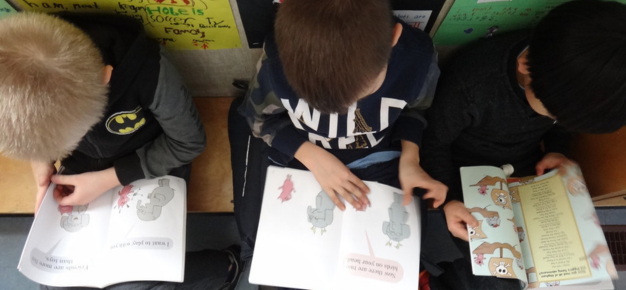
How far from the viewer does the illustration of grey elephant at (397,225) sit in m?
0.79

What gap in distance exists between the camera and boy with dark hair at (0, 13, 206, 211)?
52 centimetres

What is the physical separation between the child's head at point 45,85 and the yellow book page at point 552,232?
86 centimetres

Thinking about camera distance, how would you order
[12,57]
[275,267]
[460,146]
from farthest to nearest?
1. [460,146]
2. [275,267]
3. [12,57]

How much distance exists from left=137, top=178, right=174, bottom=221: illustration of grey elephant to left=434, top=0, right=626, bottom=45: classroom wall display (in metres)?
0.67

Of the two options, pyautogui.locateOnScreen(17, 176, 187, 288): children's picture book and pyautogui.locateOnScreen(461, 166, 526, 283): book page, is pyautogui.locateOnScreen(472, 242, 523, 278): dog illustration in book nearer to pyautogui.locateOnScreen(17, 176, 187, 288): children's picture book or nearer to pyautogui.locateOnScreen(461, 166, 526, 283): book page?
pyautogui.locateOnScreen(461, 166, 526, 283): book page

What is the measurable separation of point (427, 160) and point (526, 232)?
25cm

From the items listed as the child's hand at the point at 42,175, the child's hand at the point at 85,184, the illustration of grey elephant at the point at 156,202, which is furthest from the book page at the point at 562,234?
the child's hand at the point at 42,175

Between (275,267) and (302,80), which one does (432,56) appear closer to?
(302,80)

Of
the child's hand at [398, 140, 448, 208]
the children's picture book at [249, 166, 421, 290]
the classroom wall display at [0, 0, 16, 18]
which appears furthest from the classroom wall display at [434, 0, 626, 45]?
the classroom wall display at [0, 0, 16, 18]

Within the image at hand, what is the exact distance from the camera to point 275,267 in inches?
30.8

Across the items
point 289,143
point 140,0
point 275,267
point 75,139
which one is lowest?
point 275,267

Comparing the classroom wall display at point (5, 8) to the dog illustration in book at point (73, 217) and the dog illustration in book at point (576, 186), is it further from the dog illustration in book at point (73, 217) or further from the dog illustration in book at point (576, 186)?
the dog illustration in book at point (576, 186)

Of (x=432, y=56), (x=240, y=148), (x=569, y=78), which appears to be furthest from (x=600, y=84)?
(x=240, y=148)

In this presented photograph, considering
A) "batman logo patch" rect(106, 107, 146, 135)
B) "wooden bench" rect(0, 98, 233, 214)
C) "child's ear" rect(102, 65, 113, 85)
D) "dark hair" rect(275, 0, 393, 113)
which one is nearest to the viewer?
"dark hair" rect(275, 0, 393, 113)
